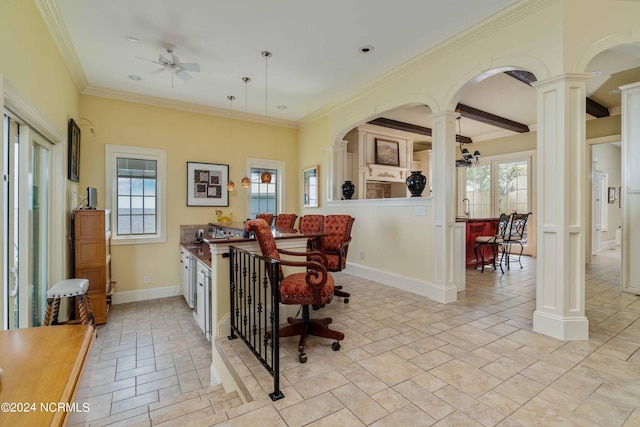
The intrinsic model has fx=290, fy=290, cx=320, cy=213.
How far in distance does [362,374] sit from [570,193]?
7.81 feet

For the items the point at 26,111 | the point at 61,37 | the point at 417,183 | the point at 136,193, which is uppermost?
the point at 61,37

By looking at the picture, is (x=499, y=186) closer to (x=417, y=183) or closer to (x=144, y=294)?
(x=417, y=183)

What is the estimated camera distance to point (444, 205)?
3.58m

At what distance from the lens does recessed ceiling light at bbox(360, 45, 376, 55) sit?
11.4ft

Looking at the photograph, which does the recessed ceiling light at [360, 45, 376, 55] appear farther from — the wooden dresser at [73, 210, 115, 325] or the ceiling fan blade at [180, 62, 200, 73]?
the wooden dresser at [73, 210, 115, 325]

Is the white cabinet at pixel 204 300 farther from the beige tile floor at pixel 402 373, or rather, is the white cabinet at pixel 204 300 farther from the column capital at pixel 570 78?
the column capital at pixel 570 78

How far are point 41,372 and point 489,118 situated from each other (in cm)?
710

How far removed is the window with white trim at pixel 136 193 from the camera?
15.1 feet

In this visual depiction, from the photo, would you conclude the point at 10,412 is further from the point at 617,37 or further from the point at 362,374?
the point at 617,37

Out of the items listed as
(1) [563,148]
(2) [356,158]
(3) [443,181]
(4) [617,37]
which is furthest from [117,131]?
(4) [617,37]

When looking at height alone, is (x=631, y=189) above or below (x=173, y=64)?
below

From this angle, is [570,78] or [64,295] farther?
[64,295]

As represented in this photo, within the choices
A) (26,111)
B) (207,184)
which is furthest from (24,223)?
(207,184)

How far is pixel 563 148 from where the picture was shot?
8.31 ft
